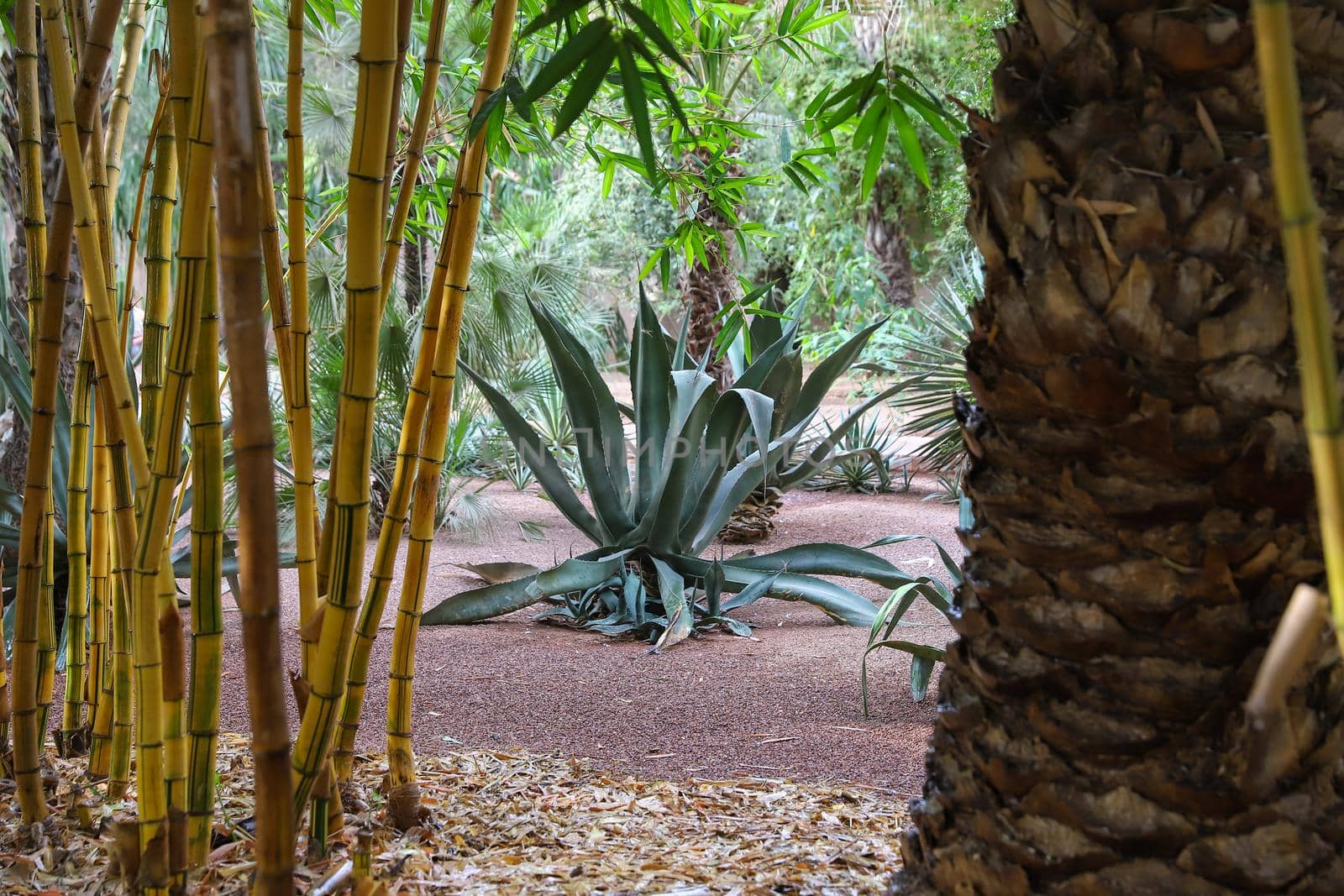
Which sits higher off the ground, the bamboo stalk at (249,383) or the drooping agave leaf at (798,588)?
the bamboo stalk at (249,383)

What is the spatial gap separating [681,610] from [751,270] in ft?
→ 31.5

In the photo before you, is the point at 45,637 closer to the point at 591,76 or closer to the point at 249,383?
the point at 249,383

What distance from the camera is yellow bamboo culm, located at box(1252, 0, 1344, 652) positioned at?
0.37m

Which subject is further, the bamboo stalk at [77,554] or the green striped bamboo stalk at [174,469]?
the bamboo stalk at [77,554]

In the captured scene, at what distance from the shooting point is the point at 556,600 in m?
3.55

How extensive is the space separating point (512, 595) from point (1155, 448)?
264 cm

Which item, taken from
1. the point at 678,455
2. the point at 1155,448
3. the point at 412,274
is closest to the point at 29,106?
the point at 1155,448

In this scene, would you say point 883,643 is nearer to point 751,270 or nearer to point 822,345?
point 822,345

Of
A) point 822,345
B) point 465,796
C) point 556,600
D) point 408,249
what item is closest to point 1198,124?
point 465,796

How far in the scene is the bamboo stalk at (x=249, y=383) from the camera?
639 mm

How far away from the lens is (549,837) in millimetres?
1362

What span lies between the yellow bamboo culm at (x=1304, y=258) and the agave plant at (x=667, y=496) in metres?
2.57

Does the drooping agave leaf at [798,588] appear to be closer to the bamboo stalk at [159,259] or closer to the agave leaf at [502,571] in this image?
the agave leaf at [502,571]

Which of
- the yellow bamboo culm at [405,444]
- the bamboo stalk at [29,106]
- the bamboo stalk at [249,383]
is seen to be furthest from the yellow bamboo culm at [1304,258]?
the bamboo stalk at [29,106]
